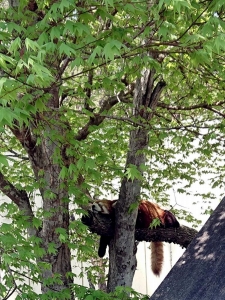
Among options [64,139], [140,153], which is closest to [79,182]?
[140,153]

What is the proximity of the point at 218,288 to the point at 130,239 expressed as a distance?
2.56 meters

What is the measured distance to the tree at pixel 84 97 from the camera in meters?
2.78

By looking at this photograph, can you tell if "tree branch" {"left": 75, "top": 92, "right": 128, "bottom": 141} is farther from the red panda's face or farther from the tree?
the red panda's face

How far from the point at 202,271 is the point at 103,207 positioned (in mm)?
2409

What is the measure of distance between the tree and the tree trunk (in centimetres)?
1

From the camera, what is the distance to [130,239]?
5.32 metres

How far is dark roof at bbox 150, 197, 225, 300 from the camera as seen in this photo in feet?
9.45

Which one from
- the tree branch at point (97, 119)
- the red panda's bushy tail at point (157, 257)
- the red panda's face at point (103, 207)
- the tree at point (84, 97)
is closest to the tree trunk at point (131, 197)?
the tree at point (84, 97)

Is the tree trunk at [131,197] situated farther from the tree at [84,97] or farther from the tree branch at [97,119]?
the tree branch at [97,119]

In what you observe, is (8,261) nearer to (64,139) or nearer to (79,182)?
(64,139)

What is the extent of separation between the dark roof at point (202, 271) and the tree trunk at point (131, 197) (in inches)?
59.3

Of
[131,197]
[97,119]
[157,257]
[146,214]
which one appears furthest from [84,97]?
[157,257]

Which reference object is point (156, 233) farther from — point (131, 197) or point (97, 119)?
point (97, 119)

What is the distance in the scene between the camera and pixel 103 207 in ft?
17.5
